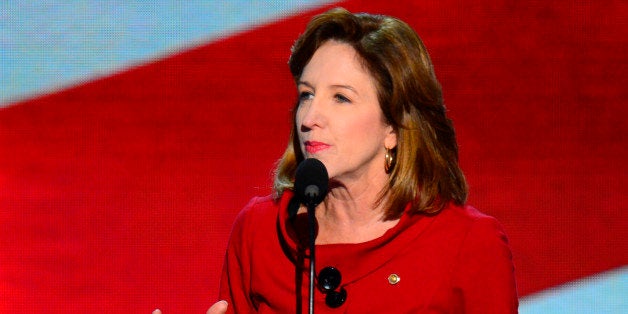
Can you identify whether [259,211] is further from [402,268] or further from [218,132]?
[218,132]

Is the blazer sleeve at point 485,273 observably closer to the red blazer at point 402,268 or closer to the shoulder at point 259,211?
the red blazer at point 402,268

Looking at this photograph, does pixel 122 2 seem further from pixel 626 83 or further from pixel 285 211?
pixel 626 83

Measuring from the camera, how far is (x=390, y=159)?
7.22ft

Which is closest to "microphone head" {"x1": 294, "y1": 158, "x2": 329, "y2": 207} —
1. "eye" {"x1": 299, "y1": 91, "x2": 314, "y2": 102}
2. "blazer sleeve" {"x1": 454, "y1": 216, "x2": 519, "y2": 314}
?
"eye" {"x1": 299, "y1": 91, "x2": 314, "y2": 102}

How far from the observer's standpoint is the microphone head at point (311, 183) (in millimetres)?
1779

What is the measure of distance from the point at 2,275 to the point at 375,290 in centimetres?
151

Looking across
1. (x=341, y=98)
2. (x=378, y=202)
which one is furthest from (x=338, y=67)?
(x=378, y=202)

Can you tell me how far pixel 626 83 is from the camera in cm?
299

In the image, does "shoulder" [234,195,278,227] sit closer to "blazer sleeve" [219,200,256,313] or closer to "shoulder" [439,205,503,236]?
"blazer sleeve" [219,200,256,313]

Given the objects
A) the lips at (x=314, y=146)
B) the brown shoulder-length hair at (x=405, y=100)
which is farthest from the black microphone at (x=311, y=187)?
the brown shoulder-length hair at (x=405, y=100)

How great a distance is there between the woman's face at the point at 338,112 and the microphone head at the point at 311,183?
9.0 inches

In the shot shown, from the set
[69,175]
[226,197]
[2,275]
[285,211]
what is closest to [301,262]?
[285,211]

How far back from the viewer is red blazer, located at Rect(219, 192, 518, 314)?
209 centimetres

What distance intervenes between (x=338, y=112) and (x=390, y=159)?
0.21 m
